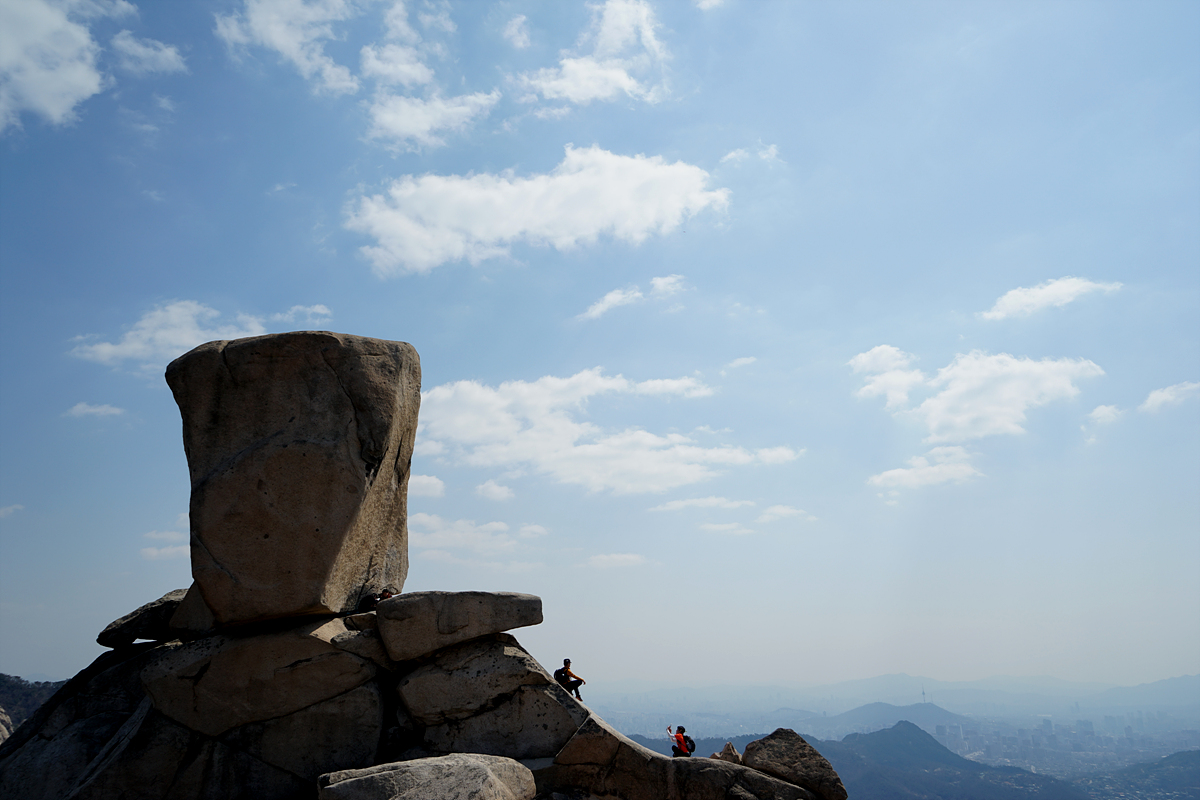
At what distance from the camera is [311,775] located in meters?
10.5

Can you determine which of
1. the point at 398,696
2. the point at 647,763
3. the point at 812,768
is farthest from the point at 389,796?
the point at 812,768

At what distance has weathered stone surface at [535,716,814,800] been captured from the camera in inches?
404

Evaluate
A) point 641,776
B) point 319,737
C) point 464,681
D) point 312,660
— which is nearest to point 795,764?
point 641,776

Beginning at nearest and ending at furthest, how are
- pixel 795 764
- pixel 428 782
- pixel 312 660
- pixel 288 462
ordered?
pixel 428 782 → pixel 288 462 → pixel 795 764 → pixel 312 660

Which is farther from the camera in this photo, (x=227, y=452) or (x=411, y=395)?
(x=411, y=395)

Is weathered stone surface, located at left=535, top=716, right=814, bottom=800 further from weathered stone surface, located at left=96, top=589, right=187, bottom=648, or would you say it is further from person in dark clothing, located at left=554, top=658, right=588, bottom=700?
weathered stone surface, located at left=96, top=589, right=187, bottom=648

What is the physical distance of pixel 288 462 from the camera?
34.7 ft

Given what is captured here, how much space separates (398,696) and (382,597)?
1744 mm

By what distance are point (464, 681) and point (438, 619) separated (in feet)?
3.47

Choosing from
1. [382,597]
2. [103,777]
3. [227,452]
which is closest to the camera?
[103,777]

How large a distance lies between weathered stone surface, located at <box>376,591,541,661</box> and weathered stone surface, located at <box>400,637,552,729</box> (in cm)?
30

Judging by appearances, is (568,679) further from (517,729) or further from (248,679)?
(248,679)

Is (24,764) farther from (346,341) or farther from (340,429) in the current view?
(346,341)

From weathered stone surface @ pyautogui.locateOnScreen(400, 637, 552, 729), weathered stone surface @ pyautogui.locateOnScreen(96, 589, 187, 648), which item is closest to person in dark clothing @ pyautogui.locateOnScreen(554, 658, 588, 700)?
weathered stone surface @ pyautogui.locateOnScreen(400, 637, 552, 729)
